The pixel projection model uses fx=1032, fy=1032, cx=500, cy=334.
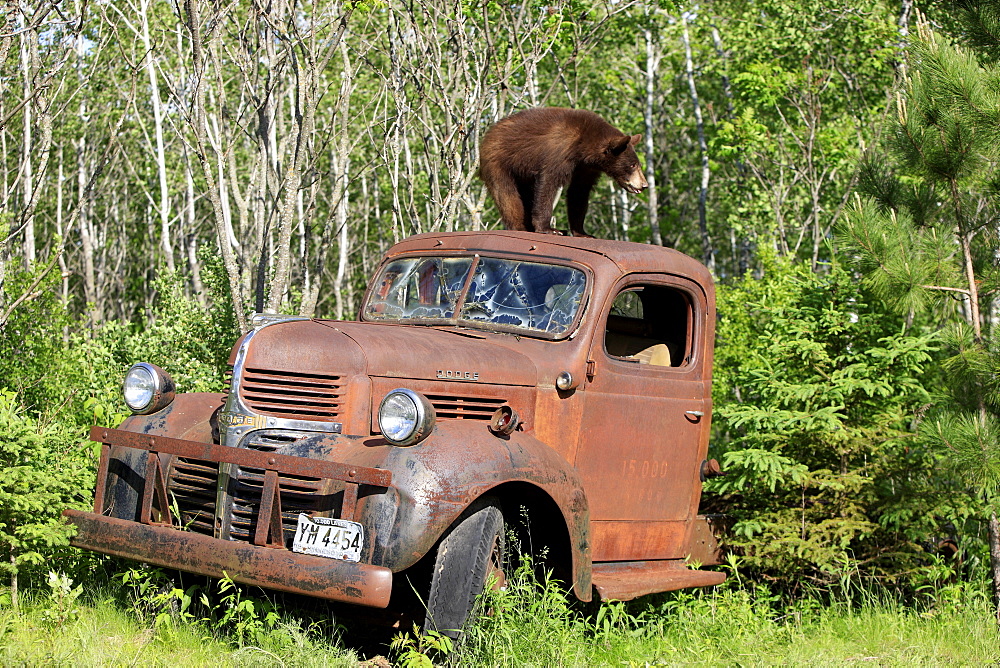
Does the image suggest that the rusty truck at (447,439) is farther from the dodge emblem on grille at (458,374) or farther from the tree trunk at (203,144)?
the tree trunk at (203,144)

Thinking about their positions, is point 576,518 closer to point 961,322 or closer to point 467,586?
point 467,586

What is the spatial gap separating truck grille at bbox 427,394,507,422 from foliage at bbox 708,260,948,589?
1.92 metres

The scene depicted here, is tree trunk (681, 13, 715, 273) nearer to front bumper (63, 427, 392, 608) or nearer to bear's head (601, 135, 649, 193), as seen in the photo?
bear's head (601, 135, 649, 193)

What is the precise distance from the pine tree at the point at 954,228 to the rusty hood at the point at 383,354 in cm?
241

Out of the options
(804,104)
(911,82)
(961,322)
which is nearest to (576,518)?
(961,322)

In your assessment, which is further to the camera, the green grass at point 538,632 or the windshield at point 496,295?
the windshield at point 496,295

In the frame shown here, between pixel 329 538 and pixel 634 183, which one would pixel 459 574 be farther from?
pixel 634 183

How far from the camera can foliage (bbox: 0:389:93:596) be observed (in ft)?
16.7

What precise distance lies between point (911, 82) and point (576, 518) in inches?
137

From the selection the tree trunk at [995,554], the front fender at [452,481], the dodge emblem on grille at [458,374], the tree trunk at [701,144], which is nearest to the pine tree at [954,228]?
the tree trunk at [995,554]

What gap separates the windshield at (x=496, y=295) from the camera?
217 inches

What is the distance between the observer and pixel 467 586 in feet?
14.6

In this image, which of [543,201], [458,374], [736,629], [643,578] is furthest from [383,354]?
[736,629]

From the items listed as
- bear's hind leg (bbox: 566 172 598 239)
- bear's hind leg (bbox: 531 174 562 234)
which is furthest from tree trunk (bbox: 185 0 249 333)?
bear's hind leg (bbox: 566 172 598 239)
